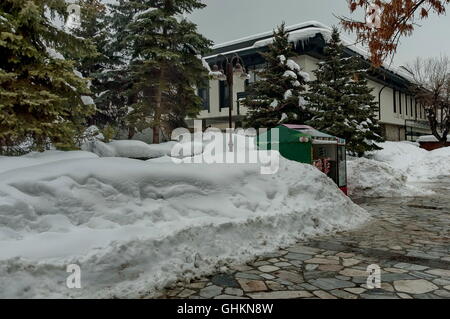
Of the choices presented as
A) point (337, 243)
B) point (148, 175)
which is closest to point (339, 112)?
point (337, 243)

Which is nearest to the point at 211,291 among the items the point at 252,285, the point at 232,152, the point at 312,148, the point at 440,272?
the point at 252,285

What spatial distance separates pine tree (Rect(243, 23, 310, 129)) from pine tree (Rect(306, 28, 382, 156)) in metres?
0.98

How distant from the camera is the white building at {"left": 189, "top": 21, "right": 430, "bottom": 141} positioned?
2353cm

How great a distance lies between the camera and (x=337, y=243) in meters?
5.93

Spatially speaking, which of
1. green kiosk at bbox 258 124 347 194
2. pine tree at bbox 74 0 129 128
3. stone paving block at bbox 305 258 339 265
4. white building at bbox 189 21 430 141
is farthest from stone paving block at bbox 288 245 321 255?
pine tree at bbox 74 0 129 128

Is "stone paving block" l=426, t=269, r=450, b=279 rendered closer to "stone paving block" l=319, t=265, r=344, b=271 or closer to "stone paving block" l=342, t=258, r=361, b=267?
"stone paving block" l=342, t=258, r=361, b=267

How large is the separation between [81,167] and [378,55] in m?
5.90

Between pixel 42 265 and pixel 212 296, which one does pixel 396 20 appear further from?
pixel 42 265

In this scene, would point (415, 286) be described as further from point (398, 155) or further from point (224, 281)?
point (398, 155)

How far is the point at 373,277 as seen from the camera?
4.25 metres

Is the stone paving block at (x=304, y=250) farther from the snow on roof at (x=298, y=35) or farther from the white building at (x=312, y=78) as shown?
the snow on roof at (x=298, y=35)

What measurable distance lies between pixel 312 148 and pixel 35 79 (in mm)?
7640

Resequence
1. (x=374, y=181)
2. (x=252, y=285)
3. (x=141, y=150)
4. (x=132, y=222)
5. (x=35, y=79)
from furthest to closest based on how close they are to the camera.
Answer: (x=374, y=181) → (x=141, y=150) → (x=35, y=79) → (x=132, y=222) → (x=252, y=285)

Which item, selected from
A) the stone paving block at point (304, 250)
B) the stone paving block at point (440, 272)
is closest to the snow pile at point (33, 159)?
the stone paving block at point (304, 250)
